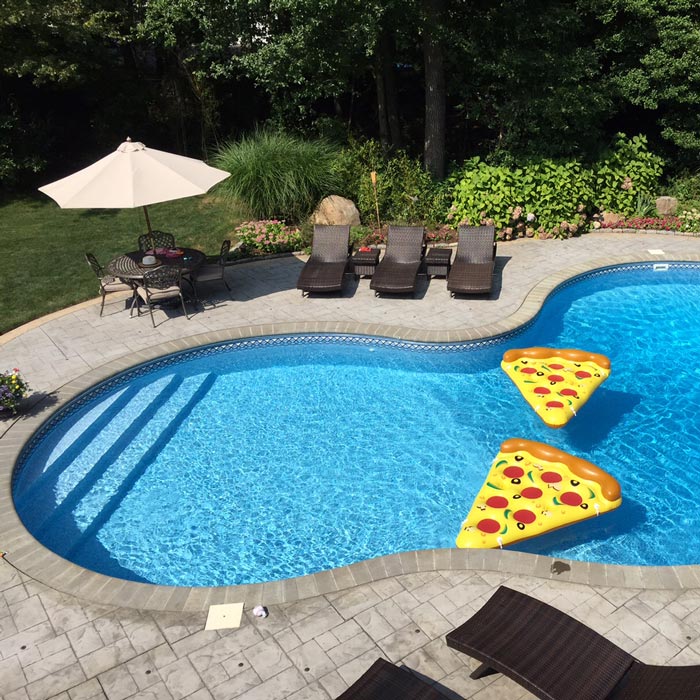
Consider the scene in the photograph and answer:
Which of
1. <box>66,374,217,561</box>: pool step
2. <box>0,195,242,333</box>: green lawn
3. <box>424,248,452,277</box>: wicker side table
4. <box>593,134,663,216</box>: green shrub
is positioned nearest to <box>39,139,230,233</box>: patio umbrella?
<box>0,195,242,333</box>: green lawn

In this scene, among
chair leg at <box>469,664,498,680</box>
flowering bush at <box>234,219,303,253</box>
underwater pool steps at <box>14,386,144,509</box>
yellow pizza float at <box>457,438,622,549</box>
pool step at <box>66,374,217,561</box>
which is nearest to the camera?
chair leg at <box>469,664,498,680</box>

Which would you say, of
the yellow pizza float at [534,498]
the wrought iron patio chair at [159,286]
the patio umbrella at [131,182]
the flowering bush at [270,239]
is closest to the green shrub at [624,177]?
the flowering bush at [270,239]

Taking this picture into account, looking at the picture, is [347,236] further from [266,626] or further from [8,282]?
[266,626]

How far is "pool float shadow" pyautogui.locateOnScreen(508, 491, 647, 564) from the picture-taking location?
7.63 metres

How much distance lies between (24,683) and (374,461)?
4881 mm

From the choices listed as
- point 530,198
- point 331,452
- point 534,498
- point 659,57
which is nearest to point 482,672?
point 534,498

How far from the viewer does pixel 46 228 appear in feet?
57.8

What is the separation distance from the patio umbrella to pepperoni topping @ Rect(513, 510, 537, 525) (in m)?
7.84

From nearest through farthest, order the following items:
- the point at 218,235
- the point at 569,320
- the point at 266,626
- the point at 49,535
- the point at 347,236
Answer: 1. the point at 266,626
2. the point at 49,535
3. the point at 569,320
4. the point at 347,236
5. the point at 218,235

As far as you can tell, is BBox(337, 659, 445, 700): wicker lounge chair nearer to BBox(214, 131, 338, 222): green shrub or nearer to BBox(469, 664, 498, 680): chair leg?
BBox(469, 664, 498, 680): chair leg

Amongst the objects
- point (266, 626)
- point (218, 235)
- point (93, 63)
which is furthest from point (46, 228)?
point (266, 626)

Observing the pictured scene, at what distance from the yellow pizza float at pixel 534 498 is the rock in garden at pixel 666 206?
11.4 metres

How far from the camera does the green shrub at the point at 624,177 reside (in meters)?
17.0

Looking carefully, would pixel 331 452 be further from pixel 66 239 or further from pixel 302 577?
pixel 66 239
